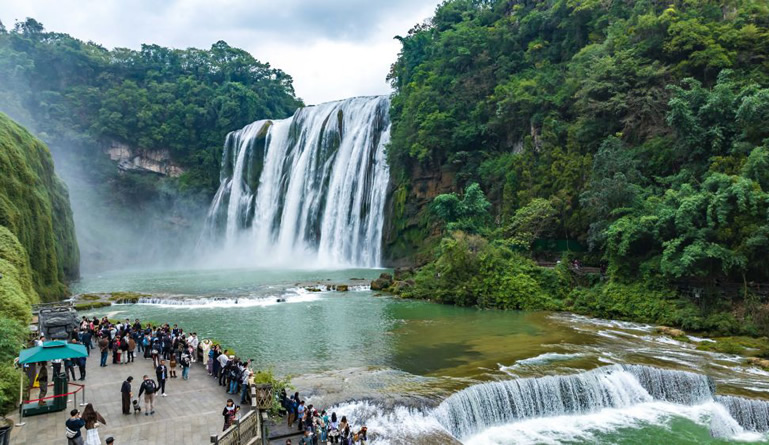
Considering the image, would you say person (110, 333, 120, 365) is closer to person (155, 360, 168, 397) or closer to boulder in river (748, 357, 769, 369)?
person (155, 360, 168, 397)

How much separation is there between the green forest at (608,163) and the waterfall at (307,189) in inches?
238

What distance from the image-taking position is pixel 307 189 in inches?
2303

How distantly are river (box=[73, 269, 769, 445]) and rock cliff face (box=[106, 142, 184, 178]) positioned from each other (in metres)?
52.3

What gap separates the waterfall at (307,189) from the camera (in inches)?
2069

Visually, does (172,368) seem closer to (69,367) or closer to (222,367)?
(222,367)

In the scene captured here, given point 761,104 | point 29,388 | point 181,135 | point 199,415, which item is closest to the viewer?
point 199,415

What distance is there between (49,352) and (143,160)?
6840 centimetres

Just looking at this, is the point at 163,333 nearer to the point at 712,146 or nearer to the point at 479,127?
the point at 712,146

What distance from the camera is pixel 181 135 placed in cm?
7456

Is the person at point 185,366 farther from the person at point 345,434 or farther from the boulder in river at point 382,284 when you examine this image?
the boulder in river at point 382,284

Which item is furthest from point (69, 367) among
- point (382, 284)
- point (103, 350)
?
point (382, 284)

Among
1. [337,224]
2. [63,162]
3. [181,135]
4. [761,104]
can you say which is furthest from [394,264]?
[63,162]

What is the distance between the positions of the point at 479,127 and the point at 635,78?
14043mm

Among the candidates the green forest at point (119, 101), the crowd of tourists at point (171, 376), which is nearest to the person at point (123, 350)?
the crowd of tourists at point (171, 376)
